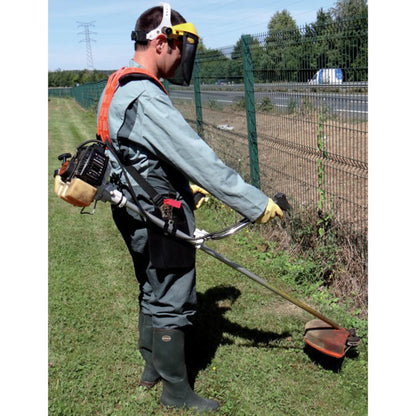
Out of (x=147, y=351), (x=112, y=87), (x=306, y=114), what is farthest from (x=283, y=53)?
(x=147, y=351)

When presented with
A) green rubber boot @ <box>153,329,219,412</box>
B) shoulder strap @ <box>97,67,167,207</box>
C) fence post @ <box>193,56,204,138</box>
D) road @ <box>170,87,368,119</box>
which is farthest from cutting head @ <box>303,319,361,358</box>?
fence post @ <box>193,56,204,138</box>

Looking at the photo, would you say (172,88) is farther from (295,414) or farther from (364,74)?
(295,414)

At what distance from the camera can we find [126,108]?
2.74 metres

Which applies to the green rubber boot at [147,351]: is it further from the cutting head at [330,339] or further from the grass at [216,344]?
the cutting head at [330,339]

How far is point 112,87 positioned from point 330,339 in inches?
86.7

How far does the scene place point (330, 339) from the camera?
3.55m

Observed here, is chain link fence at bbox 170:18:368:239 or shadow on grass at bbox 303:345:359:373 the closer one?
shadow on grass at bbox 303:345:359:373

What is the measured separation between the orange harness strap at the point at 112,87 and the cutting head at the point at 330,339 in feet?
6.44

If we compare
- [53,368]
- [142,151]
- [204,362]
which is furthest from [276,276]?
[142,151]

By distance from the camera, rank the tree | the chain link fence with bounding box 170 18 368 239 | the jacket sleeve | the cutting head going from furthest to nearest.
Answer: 1. the tree
2. the chain link fence with bounding box 170 18 368 239
3. the cutting head
4. the jacket sleeve

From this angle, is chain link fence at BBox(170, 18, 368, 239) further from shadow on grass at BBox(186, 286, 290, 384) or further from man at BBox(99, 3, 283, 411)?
man at BBox(99, 3, 283, 411)

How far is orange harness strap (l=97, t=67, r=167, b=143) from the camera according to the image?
2.79 m

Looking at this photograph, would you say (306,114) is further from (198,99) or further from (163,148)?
(198,99)

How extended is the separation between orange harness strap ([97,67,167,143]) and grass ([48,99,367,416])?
1.74 m
